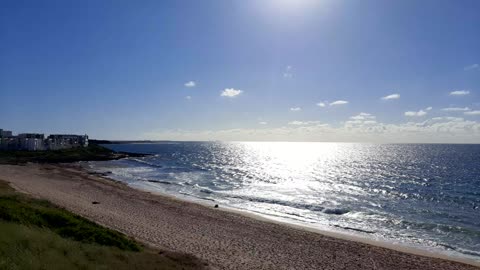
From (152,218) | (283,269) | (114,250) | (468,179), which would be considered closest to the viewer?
(114,250)

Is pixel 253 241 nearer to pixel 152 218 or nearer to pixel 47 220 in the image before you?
pixel 152 218

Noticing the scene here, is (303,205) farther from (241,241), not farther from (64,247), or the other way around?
(64,247)

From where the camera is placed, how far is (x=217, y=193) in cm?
4381

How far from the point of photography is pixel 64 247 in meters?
11.9

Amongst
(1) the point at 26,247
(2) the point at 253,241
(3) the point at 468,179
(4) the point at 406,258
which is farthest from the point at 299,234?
(3) the point at 468,179

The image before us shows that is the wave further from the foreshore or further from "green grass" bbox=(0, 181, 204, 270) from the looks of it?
"green grass" bbox=(0, 181, 204, 270)

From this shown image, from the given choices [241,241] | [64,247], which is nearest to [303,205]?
[241,241]

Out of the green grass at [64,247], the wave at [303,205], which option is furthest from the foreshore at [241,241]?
the wave at [303,205]

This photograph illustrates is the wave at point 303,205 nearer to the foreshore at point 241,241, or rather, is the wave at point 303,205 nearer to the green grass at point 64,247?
the foreshore at point 241,241

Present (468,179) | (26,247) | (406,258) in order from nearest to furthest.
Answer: (26,247), (406,258), (468,179)

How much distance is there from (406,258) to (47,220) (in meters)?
16.8

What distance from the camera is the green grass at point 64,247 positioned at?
33.4 ft

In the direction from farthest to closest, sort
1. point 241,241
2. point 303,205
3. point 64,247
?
point 303,205 → point 241,241 → point 64,247

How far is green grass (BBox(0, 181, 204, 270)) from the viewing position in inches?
401
